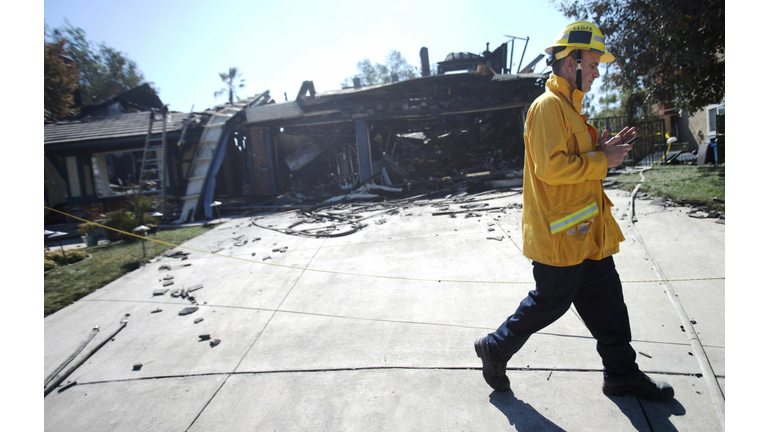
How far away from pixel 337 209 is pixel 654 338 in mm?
8702

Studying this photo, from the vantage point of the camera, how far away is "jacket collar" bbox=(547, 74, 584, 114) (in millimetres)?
2084

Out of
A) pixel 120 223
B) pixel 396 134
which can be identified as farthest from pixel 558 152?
pixel 396 134

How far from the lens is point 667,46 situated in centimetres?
850

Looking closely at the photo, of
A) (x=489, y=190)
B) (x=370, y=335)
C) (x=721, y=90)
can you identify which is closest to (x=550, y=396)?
(x=370, y=335)

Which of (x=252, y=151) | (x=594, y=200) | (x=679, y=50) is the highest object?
(x=679, y=50)

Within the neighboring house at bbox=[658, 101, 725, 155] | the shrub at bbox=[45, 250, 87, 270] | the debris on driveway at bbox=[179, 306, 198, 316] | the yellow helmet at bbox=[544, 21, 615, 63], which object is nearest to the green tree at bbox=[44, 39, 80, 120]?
the shrub at bbox=[45, 250, 87, 270]

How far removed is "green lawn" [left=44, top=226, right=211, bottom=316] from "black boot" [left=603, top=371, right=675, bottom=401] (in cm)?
560

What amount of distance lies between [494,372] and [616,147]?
140 centimetres

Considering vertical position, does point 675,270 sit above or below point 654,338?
above

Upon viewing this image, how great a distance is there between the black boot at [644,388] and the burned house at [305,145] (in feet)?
36.7

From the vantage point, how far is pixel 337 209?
35.3 ft

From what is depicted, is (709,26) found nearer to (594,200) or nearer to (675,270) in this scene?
(675,270)

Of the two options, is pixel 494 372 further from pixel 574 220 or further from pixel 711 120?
pixel 711 120

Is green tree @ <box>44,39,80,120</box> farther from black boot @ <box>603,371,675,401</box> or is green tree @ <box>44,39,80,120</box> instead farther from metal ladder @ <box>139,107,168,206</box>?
black boot @ <box>603,371,675,401</box>
